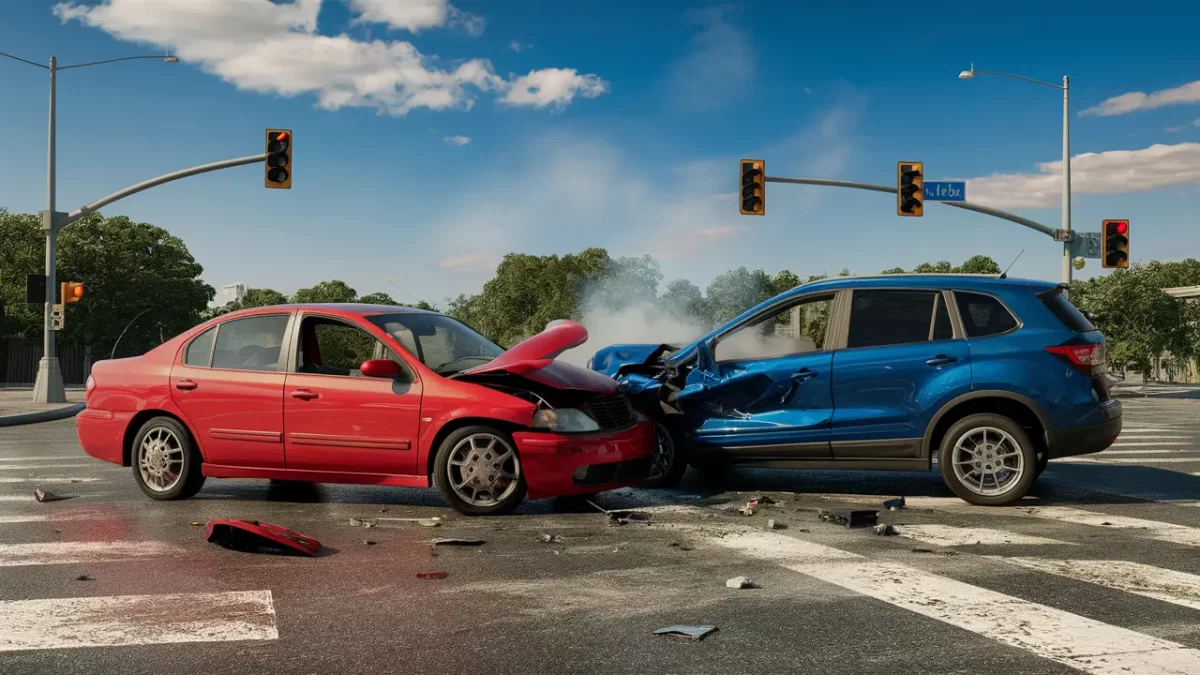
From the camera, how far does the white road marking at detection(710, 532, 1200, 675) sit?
13.9ft

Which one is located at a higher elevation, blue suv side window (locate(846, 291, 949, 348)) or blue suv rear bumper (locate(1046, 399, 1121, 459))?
blue suv side window (locate(846, 291, 949, 348))

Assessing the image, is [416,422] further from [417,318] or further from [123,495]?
[123,495]

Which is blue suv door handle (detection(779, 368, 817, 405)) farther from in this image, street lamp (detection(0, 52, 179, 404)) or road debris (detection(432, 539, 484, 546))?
street lamp (detection(0, 52, 179, 404))

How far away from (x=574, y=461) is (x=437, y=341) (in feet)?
5.41

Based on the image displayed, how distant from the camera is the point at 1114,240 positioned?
28.5m

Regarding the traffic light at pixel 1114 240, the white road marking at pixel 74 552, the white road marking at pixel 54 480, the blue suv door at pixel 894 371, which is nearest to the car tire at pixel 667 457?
the blue suv door at pixel 894 371

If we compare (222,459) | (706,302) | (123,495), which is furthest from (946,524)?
(706,302)

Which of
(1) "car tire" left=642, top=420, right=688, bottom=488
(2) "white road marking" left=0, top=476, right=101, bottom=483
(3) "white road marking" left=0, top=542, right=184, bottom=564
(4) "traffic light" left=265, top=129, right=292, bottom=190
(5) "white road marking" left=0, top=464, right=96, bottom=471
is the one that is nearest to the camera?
(3) "white road marking" left=0, top=542, right=184, bottom=564

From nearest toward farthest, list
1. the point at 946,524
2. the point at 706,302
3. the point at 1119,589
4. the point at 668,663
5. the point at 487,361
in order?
the point at 668,663
the point at 1119,589
the point at 946,524
the point at 487,361
the point at 706,302

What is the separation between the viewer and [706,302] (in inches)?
2736

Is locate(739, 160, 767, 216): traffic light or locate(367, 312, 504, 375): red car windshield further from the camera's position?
locate(739, 160, 767, 216): traffic light

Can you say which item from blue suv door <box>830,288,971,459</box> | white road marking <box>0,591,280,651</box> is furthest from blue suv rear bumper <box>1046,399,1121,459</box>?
white road marking <box>0,591,280,651</box>

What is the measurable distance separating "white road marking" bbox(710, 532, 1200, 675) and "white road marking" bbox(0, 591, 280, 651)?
2.89m

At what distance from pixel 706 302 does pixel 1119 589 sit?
64229mm
